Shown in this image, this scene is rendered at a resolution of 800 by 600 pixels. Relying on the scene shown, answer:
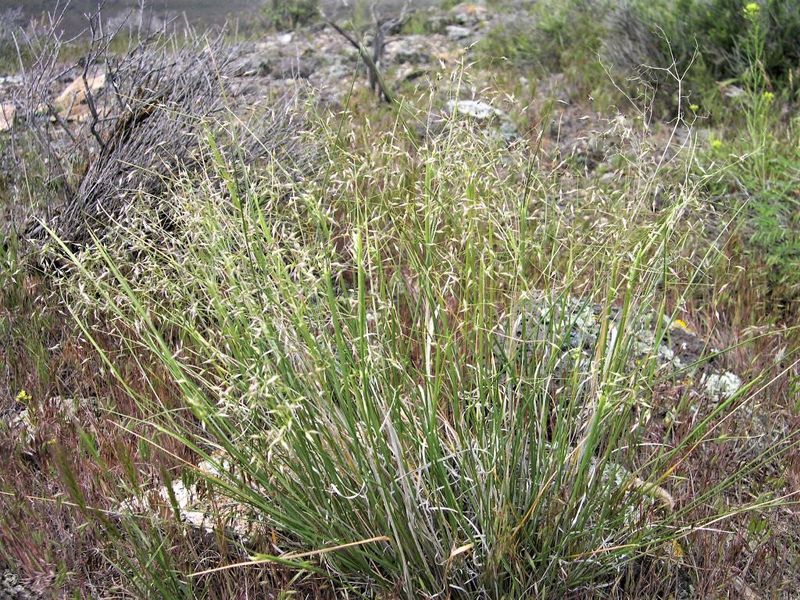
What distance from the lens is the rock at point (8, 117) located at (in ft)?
14.2

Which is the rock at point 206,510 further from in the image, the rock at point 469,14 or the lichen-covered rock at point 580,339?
the rock at point 469,14

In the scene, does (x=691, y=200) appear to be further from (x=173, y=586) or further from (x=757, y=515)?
(x=173, y=586)

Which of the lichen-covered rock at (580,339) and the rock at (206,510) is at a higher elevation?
the lichen-covered rock at (580,339)

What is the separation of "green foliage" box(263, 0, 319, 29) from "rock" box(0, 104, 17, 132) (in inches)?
206

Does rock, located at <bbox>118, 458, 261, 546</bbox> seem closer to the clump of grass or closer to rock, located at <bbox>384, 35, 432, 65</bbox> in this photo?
the clump of grass

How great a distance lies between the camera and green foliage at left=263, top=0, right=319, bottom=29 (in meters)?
9.80

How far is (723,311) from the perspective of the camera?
11.1 ft

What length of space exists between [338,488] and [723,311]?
6.90ft

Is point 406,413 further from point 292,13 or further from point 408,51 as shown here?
point 292,13

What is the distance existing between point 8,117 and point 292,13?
5699 mm

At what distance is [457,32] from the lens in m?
8.61

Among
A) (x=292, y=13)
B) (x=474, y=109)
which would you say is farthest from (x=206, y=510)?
(x=292, y=13)

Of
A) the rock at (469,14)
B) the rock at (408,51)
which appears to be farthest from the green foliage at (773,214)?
the rock at (469,14)

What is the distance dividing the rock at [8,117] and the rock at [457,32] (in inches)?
186
